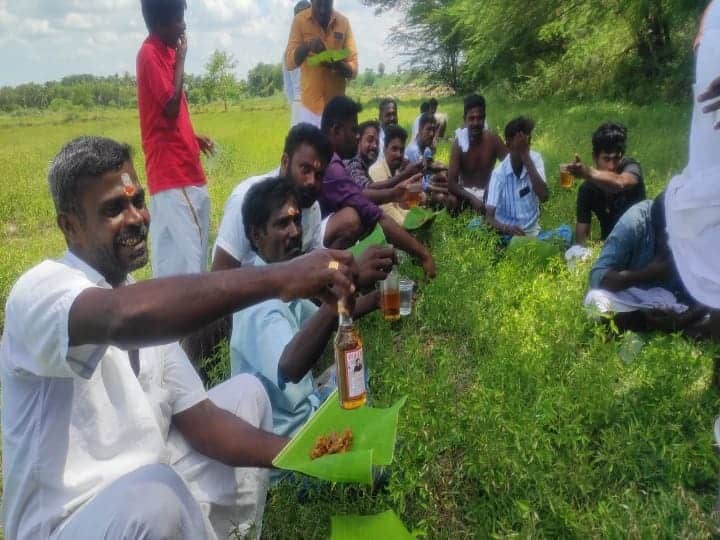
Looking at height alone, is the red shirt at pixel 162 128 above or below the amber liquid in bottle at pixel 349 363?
above

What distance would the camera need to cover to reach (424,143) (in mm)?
7535

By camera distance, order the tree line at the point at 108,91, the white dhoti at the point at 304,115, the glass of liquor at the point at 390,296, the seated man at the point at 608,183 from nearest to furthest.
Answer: the glass of liquor at the point at 390,296, the seated man at the point at 608,183, the white dhoti at the point at 304,115, the tree line at the point at 108,91

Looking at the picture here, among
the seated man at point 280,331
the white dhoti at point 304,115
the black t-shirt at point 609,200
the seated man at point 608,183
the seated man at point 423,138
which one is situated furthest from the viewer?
the seated man at point 423,138

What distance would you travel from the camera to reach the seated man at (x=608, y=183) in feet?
14.4

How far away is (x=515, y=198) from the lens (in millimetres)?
5383

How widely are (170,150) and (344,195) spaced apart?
1.17 m

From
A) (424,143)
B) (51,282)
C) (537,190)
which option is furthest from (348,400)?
(424,143)

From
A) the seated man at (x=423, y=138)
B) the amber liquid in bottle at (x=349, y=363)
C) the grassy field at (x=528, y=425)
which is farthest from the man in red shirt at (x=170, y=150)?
the seated man at (x=423, y=138)

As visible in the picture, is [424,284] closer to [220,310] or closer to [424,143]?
[220,310]

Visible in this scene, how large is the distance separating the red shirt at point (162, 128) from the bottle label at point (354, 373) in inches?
97.0

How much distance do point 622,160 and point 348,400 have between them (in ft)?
11.6

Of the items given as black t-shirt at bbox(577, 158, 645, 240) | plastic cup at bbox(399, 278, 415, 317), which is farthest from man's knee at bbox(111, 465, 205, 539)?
black t-shirt at bbox(577, 158, 645, 240)

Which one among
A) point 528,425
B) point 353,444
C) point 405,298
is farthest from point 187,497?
point 405,298

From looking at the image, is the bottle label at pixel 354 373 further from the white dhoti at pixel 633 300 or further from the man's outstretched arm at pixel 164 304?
the white dhoti at pixel 633 300
